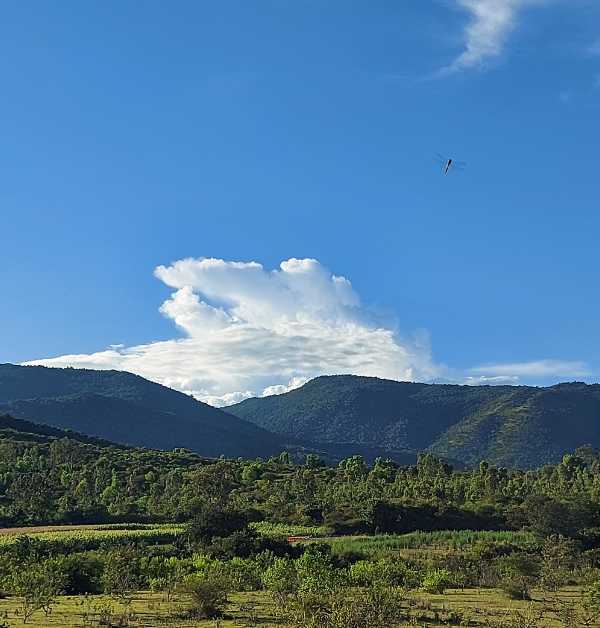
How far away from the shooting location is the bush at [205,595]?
36156mm

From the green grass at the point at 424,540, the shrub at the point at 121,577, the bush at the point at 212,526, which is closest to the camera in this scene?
the shrub at the point at 121,577

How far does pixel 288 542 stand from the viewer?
66.9 m

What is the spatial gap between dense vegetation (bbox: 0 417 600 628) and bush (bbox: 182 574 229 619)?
0.09m

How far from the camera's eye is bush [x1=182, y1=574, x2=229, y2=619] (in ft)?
119

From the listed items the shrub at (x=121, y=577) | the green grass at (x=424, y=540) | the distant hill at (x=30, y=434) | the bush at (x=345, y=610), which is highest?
the distant hill at (x=30, y=434)

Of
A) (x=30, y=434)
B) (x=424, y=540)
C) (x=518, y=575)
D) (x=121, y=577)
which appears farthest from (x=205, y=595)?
(x=30, y=434)

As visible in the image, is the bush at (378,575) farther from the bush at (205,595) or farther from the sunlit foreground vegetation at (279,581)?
the bush at (205,595)

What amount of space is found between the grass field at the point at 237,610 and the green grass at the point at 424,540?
897 inches

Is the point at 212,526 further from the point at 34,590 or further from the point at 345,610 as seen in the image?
the point at 345,610

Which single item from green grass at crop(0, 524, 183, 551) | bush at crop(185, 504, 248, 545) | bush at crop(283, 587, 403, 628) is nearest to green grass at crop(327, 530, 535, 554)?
bush at crop(185, 504, 248, 545)

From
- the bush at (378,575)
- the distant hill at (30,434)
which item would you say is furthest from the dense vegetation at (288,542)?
the distant hill at (30,434)

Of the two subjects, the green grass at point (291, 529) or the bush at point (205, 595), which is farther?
Answer: the green grass at point (291, 529)

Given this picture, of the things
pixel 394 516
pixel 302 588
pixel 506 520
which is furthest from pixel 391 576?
pixel 506 520

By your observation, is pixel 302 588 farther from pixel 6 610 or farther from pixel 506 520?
pixel 506 520
